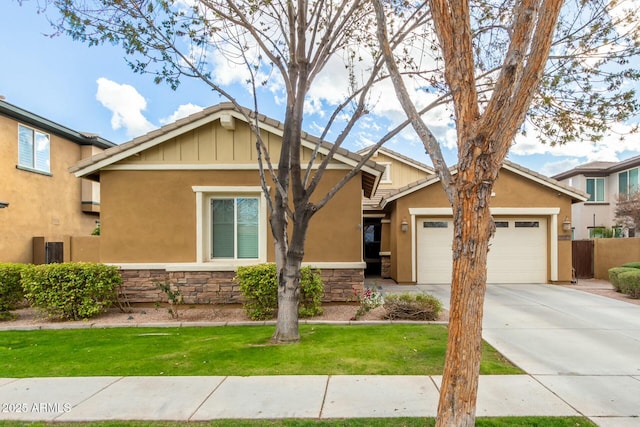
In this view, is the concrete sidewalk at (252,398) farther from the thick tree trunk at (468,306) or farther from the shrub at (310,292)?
the shrub at (310,292)

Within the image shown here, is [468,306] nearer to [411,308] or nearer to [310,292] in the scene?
[411,308]

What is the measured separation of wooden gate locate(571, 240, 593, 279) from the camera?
15203 millimetres

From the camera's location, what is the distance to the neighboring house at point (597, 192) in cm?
2270

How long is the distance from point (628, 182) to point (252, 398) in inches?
1044

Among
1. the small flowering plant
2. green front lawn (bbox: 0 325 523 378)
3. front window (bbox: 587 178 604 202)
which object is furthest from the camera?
front window (bbox: 587 178 604 202)

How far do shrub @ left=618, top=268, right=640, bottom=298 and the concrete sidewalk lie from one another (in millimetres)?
8557

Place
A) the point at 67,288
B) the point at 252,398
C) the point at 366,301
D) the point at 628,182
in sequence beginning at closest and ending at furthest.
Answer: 1. the point at 252,398
2. the point at 67,288
3. the point at 366,301
4. the point at 628,182

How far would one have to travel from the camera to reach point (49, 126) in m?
14.9

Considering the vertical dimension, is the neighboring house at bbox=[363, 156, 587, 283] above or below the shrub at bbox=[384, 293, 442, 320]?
above

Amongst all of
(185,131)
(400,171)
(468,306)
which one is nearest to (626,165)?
(400,171)

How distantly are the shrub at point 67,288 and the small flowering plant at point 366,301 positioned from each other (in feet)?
18.8

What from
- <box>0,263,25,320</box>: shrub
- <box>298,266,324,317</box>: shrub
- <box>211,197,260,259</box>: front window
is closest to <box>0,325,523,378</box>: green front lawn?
<box>298,266,324,317</box>: shrub

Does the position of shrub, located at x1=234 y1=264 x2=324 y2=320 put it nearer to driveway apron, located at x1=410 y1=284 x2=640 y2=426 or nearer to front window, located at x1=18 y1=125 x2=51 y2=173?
driveway apron, located at x1=410 y1=284 x2=640 y2=426

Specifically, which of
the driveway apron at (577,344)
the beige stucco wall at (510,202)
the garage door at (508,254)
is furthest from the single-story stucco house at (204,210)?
the garage door at (508,254)
